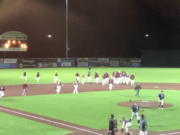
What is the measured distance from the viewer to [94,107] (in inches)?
979

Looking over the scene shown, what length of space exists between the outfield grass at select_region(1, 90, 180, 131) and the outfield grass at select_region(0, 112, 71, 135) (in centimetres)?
213

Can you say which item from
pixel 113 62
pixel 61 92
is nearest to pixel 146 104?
pixel 61 92

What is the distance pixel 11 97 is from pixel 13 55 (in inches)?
2027

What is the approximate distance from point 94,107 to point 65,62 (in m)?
47.2

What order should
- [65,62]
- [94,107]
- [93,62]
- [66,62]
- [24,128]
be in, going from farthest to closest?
[93,62], [66,62], [65,62], [94,107], [24,128]

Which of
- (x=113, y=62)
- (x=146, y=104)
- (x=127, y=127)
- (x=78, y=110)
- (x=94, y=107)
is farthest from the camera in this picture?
(x=113, y=62)

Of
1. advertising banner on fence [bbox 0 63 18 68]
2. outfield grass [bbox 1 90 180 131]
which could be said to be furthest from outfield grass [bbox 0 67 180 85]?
outfield grass [bbox 1 90 180 131]

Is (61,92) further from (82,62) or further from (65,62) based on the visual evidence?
(82,62)

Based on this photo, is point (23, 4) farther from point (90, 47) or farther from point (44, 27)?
point (90, 47)

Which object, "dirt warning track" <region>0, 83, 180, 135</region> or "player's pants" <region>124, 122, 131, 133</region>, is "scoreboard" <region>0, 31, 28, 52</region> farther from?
"player's pants" <region>124, 122, 131, 133</region>

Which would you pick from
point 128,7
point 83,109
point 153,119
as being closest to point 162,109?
point 153,119

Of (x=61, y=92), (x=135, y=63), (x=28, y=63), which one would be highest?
(x=135, y=63)

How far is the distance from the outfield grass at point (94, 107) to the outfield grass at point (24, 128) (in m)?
2.13

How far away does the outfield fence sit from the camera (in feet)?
217
